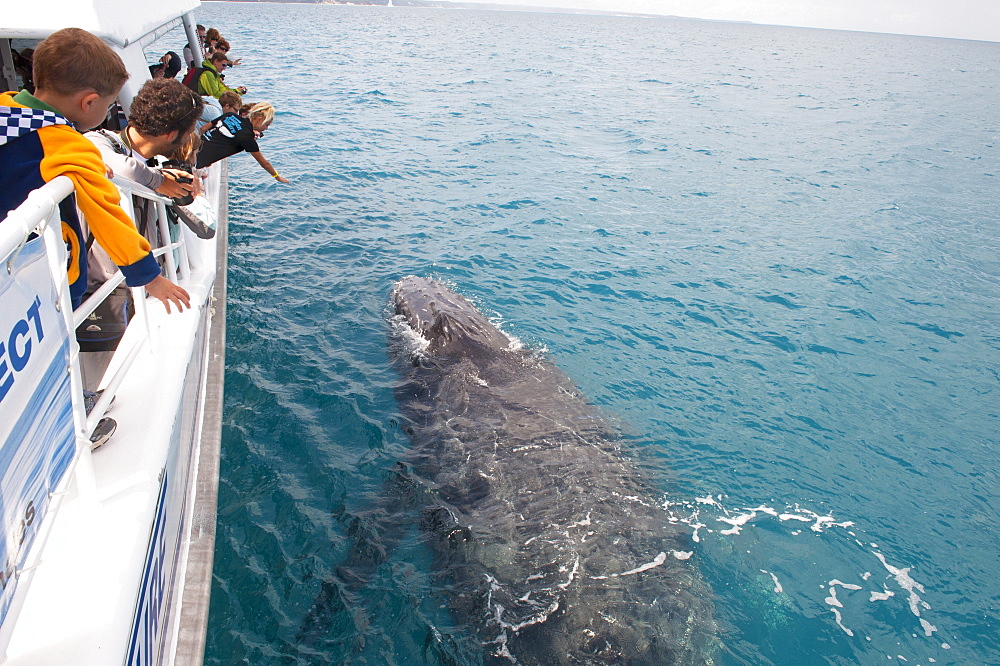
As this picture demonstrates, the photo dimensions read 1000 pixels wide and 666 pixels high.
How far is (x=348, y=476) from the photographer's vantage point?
7164 millimetres

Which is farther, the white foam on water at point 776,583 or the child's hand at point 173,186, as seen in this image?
the white foam on water at point 776,583

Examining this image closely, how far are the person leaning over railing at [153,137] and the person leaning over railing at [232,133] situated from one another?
3832 millimetres

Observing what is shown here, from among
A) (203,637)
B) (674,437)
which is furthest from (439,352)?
(203,637)

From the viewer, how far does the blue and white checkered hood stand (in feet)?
9.11

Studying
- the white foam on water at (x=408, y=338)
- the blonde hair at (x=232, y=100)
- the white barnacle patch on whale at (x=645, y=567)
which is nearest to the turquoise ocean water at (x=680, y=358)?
the white foam on water at (x=408, y=338)

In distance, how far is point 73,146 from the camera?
291 cm

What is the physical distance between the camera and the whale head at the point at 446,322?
8805 millimetres

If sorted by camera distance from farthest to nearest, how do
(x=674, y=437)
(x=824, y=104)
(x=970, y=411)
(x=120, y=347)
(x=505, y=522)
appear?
(x=824, y=104) → (x=970, y=411) → (x=674, y=437) → (x=505, y=522) → (x=120, y=347)

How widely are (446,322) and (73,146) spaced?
246 inches

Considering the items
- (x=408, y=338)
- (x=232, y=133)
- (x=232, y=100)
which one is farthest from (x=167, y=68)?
(x=408, y=338)

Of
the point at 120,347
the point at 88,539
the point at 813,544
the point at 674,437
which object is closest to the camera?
the point at 88,539

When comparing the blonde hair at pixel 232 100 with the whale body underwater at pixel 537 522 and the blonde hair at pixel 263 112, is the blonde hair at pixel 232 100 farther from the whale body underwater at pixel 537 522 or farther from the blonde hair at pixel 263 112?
the whale body underwater at pixel 537 522

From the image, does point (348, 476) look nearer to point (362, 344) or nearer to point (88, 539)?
point (362, 344)

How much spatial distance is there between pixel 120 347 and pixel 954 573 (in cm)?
860
